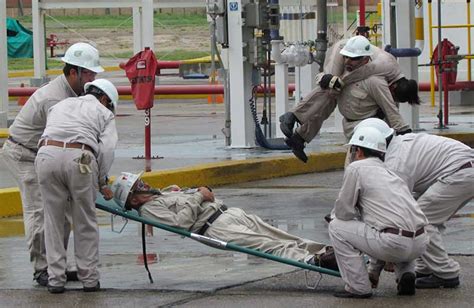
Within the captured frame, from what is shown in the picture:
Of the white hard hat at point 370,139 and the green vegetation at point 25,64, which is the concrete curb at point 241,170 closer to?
the white hard hat at point 370,139

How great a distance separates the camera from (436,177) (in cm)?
919

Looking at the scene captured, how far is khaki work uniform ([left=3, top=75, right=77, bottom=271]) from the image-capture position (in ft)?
31.5

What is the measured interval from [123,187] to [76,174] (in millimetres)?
427

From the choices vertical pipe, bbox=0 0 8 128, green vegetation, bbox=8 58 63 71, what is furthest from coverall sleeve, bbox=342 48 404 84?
green vegetation, bbox=8 58 63 71

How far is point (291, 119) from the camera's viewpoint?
12117mm

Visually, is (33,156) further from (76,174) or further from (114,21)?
(114,21)

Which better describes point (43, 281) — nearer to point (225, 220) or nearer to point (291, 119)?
→ point (225, 220)

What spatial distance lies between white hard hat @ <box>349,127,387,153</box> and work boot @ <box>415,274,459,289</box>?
3.21 feet

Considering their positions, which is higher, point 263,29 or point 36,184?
point 263,29

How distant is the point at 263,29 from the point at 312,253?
7.61 m

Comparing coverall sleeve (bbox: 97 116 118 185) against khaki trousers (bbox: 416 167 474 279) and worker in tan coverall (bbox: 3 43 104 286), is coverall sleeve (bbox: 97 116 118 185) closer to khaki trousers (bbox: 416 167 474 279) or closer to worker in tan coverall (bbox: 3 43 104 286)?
worker in tan coverall (bbox: 3 43 104 286)

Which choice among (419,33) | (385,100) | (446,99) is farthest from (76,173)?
(446,99)

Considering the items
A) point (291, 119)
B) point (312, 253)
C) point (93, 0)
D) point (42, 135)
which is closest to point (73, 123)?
point (42, 135)

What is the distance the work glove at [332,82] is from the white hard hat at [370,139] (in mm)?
2455
